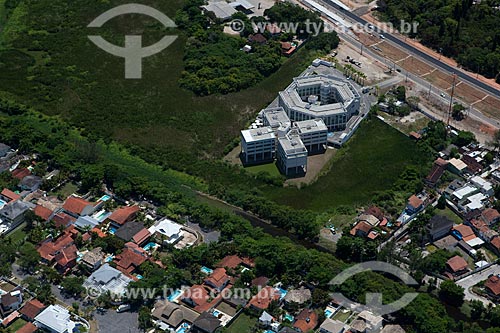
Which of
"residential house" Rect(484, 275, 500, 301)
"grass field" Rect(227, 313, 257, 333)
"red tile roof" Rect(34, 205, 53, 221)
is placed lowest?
"grass field" Rect(227, 313, 257, 333)

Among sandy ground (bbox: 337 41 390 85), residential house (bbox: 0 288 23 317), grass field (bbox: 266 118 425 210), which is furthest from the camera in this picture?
sandy ground (bbox: 337 41 390 85)

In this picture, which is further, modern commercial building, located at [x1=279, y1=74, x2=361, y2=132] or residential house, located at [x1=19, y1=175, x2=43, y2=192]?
modern commercial building, located at [x1=279, y1=74, x2=361, y2=132]

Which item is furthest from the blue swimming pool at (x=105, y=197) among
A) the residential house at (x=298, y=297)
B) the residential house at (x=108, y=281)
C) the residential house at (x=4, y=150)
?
the residential house at (x=298, y=297)

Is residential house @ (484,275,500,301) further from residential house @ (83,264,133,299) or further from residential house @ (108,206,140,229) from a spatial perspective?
residential house @ (108,206,140,229)

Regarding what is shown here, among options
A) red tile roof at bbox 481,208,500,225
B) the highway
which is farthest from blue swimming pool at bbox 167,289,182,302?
the highway

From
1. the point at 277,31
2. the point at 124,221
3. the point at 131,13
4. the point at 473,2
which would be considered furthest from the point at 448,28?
the point at 124,221

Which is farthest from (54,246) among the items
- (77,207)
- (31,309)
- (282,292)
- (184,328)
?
(282,292)

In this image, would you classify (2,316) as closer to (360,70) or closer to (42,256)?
(42,256)
